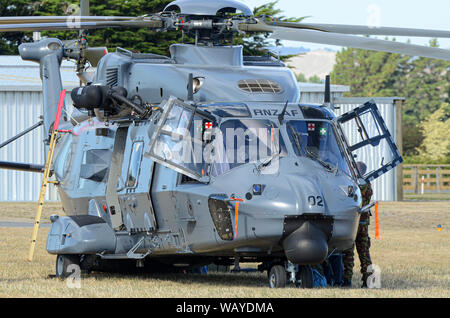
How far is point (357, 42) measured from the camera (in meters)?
10.8

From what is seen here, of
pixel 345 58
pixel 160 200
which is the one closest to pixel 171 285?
pixel 160 200

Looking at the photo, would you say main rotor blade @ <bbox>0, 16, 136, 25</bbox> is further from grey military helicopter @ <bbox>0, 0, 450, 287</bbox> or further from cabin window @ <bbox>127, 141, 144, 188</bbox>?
cabin window @ <bbox>127, 141, 144, 188</bbox>

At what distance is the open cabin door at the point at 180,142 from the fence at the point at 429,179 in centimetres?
4100

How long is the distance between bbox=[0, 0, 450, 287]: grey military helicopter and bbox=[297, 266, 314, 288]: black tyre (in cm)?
1

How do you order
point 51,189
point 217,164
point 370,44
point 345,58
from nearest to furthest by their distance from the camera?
point 370,44 → point 217,164 → point 51,189 → point 345,58

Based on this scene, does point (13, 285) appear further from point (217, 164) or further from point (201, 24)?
point (201, 24)

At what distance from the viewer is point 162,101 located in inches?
505

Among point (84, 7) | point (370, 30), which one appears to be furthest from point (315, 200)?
point (84, 7)

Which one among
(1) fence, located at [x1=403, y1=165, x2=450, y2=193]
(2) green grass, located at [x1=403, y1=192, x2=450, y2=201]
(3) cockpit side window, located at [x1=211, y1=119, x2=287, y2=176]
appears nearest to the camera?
(3) cockpit side window, located at [x1=211, y1=119, x2=287, y2=176]

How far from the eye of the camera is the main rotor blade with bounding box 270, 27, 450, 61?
1035 cm

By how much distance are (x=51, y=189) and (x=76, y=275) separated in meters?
23.9

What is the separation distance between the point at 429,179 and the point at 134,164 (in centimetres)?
4289

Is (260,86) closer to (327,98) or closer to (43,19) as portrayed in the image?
(327,98)

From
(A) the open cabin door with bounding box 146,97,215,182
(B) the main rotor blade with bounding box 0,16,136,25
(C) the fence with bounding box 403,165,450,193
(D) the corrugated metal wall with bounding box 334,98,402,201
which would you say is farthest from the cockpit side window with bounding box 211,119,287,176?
(C) the fence with bounding box 403,165,450,193
